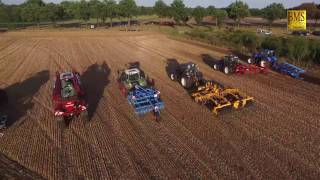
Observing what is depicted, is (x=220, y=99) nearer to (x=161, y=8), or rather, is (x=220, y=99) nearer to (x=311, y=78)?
(x=311, y=78)

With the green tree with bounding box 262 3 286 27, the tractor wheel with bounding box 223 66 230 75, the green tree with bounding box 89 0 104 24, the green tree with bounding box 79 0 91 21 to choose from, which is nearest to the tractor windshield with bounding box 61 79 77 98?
the tractor wheel with bounding box 223 66 230 75

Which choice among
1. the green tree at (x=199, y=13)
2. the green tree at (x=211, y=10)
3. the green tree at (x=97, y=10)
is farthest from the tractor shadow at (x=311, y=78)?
the green tree at (x=97, y=10)

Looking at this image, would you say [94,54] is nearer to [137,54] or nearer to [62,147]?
[137,54]

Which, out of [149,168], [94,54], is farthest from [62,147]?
[94,54]

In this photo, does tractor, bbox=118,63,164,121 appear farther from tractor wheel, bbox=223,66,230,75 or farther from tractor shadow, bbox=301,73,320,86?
tractor shadow, bbox=301,73,320,86

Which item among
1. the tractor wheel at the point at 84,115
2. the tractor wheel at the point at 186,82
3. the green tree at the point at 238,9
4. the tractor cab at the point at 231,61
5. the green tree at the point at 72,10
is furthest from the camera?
the green tree at the point at 72,10

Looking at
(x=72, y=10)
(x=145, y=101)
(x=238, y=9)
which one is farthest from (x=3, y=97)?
(x=72, y=10)

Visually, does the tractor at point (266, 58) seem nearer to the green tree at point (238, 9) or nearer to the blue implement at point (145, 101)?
the blue implement at point (145, 101)
